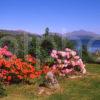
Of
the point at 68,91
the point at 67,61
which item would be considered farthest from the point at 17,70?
the point at 67,61

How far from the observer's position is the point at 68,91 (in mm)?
9766

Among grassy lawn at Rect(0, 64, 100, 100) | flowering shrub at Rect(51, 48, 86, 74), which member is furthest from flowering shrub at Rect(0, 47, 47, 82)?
flowering shrub at Rect(51, 48, 86, 74)

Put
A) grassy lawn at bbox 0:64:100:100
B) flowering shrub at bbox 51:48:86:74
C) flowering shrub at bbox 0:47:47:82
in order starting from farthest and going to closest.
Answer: flowering shrub at bbox 51:48:86:74 → flowering shrub at bbox 0:47:47:82 → grassy lawn at bbox 0:64:100:100

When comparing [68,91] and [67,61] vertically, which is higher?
[67,61]

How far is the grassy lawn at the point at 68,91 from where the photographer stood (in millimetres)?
8984

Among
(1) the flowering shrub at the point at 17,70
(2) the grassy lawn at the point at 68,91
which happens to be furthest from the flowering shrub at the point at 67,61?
(1) the flowering shrub at the point at 17,70

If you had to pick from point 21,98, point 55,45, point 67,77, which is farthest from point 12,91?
point 55,45

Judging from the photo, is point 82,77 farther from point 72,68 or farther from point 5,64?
point 5,64

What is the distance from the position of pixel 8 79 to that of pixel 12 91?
35.1 inches

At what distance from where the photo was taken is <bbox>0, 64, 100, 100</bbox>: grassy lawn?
354 inches

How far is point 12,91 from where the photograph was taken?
963 centimetres

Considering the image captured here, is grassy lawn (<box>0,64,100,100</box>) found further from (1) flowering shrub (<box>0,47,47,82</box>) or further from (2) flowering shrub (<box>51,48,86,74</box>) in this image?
(2) flowering shrub (<box>51,48,86,74</box>)

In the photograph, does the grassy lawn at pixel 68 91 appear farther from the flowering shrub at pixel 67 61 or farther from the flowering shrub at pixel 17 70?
the flowering shrub at pixel 67 61

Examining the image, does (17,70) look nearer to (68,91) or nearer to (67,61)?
(68,91)
